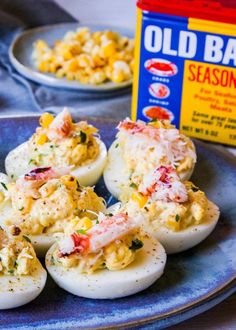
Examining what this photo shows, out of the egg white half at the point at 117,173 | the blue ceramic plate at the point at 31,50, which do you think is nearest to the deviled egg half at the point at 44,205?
the egg white half at the point at 117,173

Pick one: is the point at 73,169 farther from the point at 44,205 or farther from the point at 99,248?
the point at 99,248

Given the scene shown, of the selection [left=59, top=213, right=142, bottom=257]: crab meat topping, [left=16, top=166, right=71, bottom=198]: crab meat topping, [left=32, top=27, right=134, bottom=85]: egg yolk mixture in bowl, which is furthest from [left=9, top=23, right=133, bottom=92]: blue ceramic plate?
[left=59, top=213, right=142, bottom=257]: crab meat topping

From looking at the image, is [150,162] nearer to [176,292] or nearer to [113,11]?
[176,292]

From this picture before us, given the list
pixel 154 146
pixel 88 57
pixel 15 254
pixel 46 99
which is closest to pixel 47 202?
pixel 15 254

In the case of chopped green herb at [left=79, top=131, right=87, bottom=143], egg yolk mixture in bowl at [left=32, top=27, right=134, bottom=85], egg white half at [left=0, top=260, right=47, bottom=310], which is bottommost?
egg yolk mixture in bowl at [left=32, top=27, right=134, bottom=85]

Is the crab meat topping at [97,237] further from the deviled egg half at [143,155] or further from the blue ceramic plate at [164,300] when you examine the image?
the deviled egg half at [143,155]

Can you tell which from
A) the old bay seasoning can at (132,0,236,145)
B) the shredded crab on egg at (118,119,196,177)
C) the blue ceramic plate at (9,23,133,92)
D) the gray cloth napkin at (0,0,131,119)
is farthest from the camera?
the blue ceramic plate at (9,23,133,92)

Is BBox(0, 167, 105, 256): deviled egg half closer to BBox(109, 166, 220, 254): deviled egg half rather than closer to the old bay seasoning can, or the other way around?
BBox(109, 166, 220, 254): deviled egg half
